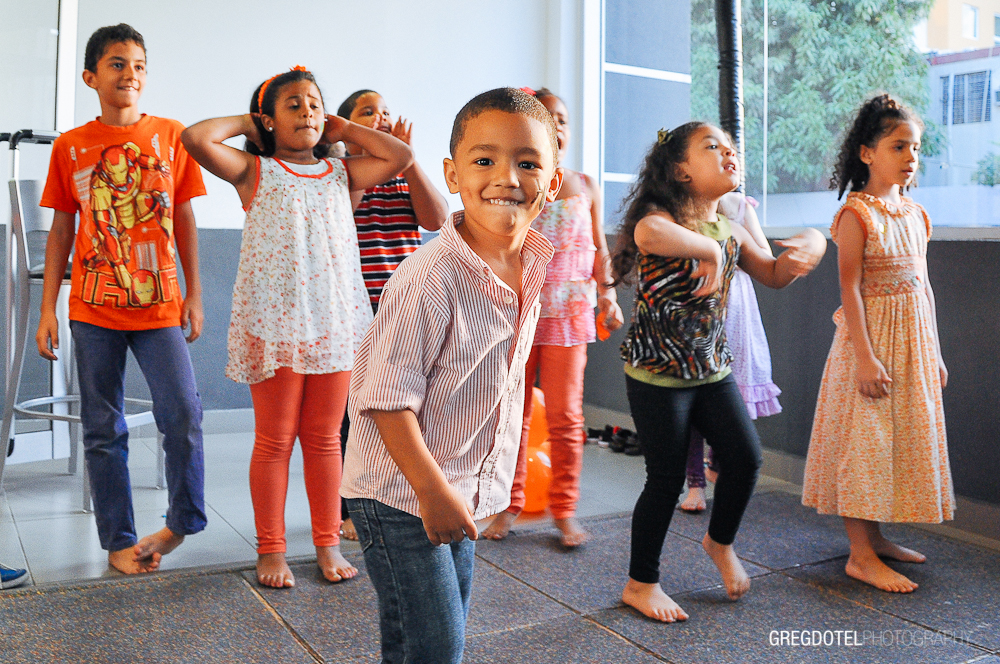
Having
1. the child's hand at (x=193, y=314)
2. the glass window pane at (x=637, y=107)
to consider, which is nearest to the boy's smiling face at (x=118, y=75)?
the child's hand at (x=193, y=314)

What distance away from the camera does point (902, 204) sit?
262 cm

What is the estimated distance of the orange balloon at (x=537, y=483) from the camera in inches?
126

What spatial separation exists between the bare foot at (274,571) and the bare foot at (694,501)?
4.69 ft

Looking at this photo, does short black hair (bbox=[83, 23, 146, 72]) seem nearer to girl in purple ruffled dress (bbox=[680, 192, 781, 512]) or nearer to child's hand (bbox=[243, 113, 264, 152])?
child's hand (bbox=[243, 113, 264, 152])

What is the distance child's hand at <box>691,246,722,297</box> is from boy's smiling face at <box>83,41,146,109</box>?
63.9 inches

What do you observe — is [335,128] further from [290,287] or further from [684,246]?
[684,246]

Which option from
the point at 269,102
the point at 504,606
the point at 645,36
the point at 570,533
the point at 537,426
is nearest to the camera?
the point at 504,606

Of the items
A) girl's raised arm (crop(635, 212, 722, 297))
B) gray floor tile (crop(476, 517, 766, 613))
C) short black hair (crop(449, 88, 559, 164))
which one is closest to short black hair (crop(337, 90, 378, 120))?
girl's raised arm (crop(635, 212, 722, 297))

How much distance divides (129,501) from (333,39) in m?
3.14

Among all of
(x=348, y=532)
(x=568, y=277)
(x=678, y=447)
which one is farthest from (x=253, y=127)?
(x=678, y=447)

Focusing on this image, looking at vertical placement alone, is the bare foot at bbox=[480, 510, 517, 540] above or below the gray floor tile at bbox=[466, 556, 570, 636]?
above

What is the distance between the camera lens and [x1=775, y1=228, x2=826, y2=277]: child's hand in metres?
2.10

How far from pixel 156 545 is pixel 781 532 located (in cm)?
193

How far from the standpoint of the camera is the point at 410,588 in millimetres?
1229
